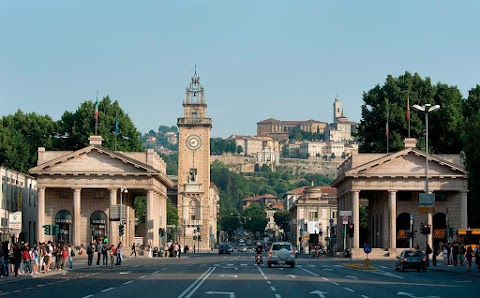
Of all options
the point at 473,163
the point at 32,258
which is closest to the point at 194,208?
the point at 473,163

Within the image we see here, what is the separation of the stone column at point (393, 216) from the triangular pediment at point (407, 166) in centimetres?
231

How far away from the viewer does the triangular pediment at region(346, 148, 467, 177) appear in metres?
102

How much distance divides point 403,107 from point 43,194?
45.1 metres

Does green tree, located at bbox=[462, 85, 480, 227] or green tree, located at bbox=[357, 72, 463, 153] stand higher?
green tree, located at bbox=[357, 72, 463, 153]

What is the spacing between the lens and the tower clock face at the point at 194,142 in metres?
176

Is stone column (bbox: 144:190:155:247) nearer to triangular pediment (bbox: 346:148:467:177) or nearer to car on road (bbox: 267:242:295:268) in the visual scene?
triangular pediment (bbox: 346:148:467:177)

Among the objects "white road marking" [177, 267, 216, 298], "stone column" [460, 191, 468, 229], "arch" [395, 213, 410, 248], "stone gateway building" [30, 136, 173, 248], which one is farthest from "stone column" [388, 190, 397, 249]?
"white road marking" [177, 267, 216, 298]

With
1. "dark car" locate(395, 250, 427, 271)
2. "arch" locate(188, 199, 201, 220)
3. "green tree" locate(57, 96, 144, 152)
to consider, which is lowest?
"dark car" locate(395, 250, 427, 271)

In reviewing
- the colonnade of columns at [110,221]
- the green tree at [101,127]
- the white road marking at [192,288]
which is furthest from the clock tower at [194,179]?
the white road marking at [192,288]

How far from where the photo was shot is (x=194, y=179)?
174250mm

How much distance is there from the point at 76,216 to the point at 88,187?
3.49 m

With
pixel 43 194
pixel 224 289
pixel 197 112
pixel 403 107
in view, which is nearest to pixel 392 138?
pixel 403 107

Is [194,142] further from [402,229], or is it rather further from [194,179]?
[402,229]

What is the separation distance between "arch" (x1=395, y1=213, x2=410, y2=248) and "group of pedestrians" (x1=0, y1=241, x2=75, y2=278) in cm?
4670
